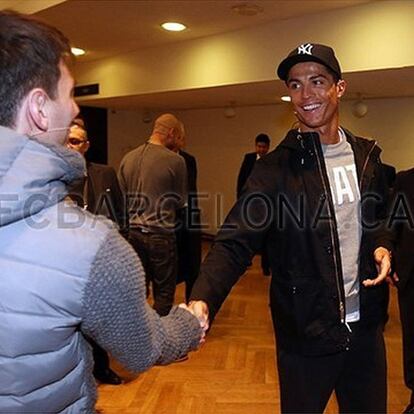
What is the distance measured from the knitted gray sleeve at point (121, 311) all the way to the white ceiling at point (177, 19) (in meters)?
3.17

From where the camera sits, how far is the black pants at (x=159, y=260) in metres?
3.29

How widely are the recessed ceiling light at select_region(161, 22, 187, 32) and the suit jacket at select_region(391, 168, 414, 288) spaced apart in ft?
8.73

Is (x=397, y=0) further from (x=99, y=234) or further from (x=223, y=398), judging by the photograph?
(x=99, y=234)

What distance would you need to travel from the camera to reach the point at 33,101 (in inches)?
31.2

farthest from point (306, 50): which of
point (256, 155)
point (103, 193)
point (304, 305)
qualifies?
point (256, 155)

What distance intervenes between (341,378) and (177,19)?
132 inches

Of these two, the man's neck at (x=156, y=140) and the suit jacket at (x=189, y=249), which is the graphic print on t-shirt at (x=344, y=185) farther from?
the suit jacket at (x=189, y=249)

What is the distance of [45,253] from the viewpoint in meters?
0.76

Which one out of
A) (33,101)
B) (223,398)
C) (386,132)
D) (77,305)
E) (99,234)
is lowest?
(223,398)

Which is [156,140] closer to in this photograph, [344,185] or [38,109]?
[344,185]

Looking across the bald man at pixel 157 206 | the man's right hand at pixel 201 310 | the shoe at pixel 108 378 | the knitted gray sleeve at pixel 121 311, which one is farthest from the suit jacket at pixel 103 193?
the knitted gray sleeve at pixel 121 311

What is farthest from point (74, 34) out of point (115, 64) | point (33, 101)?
point (33, 101)

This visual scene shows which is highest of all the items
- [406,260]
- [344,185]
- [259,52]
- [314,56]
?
[259,52]

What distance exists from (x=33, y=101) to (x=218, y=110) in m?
7.07
